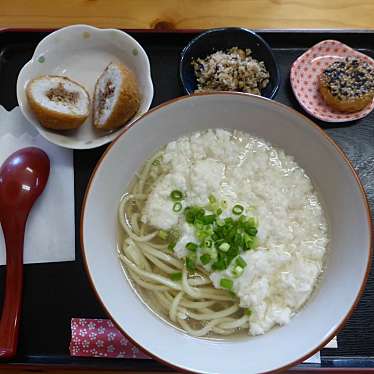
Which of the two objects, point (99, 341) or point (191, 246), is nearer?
point (191, 246)

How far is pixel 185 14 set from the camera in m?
2.24

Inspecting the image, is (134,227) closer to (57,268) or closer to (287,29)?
(57,268)

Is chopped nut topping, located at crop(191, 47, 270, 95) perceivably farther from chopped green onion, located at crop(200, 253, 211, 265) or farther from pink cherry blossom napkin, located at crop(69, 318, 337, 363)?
pink cherry blossom napkin, located at crop(69, 318, 337, 363)

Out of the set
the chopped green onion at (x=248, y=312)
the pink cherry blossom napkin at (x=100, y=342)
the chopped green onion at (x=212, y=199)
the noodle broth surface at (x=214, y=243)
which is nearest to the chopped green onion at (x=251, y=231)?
the noodle broth surface at (x=214, y=243)

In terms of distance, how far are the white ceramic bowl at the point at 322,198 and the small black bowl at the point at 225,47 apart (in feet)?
1.09

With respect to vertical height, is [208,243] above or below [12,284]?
above

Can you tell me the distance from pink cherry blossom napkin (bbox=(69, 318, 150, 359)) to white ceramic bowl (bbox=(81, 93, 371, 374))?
180mm

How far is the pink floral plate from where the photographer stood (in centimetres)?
205

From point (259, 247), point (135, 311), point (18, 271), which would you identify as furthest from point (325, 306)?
point (18, 271)

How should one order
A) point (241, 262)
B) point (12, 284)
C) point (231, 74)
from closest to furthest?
point (241, 262)
point (12, 284)
point (231, 74)

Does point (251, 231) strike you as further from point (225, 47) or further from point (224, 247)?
point (225, 47)

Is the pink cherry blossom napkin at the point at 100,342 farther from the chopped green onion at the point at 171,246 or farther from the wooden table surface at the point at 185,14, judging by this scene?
the wooden table surface at the point at 185,14

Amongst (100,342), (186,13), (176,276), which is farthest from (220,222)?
(186,13)

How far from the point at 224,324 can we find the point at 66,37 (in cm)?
131
